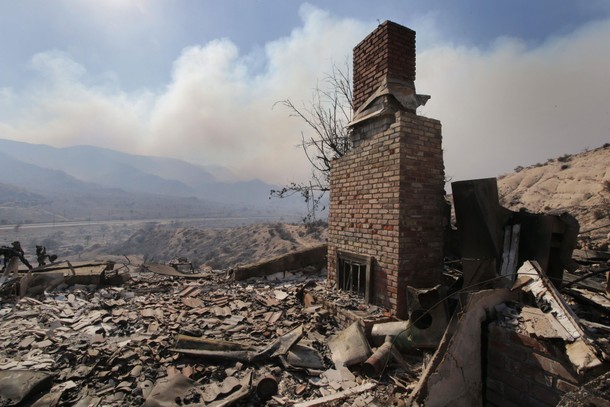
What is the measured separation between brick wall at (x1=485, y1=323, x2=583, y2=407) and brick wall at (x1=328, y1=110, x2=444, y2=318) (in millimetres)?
1883

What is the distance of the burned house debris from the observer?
2586mm

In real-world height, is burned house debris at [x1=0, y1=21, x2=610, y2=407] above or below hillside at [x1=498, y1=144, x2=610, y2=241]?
below

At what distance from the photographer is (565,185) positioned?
26.9 meters

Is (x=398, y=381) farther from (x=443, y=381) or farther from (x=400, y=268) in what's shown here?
(x=400, y=268)

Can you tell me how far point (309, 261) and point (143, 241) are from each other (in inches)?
2798

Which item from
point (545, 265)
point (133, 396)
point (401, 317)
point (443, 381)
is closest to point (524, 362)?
point (443, 381)

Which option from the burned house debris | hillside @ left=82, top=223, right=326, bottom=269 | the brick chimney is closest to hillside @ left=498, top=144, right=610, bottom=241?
the burned house debris

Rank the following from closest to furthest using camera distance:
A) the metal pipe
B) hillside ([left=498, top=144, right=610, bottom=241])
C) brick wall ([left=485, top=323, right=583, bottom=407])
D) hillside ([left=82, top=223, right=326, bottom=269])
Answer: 1. brick wall ([left=485, top=323, right=583, bottom=407])
2. the metal pipe
3. hillside ([left=498, top=144, right=610, bottom=241])
4. hillside ([left=82, top=223, right=326, bottom=269])

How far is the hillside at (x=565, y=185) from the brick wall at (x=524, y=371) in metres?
19.7

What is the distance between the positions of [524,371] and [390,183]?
278 centimetres

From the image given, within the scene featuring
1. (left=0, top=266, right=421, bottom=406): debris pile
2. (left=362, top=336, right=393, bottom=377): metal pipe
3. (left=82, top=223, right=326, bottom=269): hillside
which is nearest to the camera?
(left=0, top=266, right=421, bottom=406): debris pile

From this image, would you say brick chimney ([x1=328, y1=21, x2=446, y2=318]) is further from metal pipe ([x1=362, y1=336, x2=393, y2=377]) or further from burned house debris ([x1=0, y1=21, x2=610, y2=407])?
metal pipe ([x1=362, y1=336, x2=393, y2=377])

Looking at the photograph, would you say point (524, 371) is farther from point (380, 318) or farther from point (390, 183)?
point (390, 183)

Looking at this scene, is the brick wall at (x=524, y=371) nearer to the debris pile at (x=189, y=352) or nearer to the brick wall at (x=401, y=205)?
the debris pile at (x=189, y=352)
